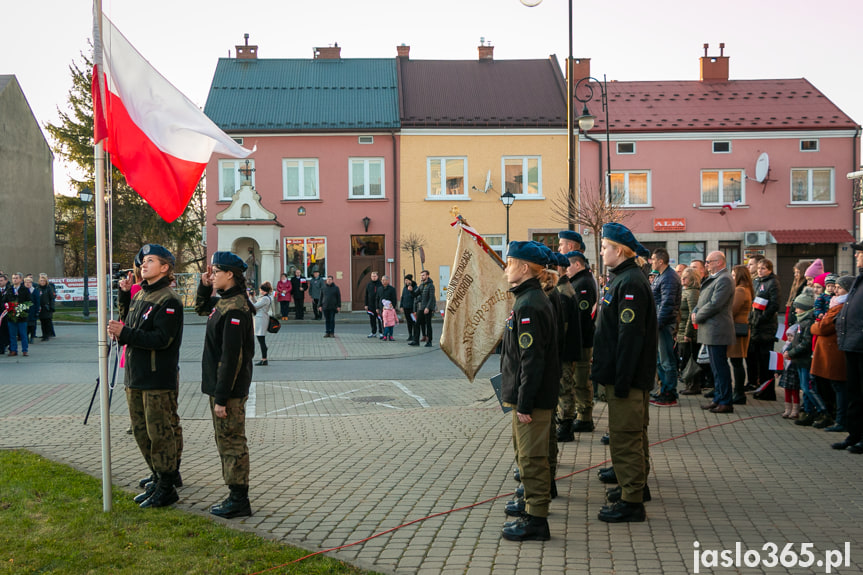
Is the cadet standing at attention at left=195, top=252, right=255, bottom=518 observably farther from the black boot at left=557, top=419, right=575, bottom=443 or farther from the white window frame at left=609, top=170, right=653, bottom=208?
the white window frame at left=609, top=170, right=653, bottom=208

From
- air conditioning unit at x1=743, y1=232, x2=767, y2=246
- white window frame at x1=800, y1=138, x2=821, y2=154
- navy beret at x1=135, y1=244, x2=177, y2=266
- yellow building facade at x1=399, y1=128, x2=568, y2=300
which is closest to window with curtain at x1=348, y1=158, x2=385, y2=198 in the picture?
yellow building facade at x1=399, y1=128, x2=568, y2=300

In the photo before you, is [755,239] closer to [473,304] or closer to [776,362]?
[776,362]

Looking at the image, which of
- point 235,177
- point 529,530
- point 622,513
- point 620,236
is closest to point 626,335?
point 620,236

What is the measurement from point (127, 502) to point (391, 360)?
11.4 m

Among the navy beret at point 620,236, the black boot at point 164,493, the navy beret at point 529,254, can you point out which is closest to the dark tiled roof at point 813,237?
the navy beret at point 620,236

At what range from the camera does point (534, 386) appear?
5.02 meters

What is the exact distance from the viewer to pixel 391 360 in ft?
56.5

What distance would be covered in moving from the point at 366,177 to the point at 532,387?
96.8 ft

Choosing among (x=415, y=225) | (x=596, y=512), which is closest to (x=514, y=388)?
(x=596, y=512)

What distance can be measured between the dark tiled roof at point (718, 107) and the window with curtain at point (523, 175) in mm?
3081

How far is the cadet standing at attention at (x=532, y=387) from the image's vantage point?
5035 millimetres

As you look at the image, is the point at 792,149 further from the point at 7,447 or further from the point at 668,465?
the point at 7,447

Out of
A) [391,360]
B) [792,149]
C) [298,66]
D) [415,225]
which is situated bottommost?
[391,360]

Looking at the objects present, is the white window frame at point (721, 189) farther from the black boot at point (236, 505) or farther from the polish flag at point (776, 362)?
the black boot at point (236, 505)
